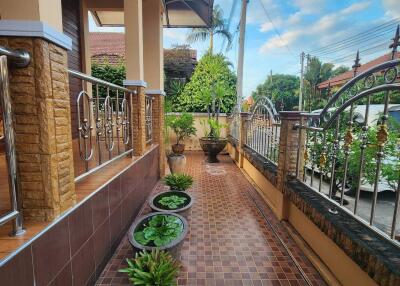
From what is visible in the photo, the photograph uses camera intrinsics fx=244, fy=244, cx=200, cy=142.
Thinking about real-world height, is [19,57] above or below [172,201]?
above

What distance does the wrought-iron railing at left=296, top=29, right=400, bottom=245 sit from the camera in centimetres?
145

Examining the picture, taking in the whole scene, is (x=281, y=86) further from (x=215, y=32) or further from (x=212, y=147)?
(x=212, y=147)

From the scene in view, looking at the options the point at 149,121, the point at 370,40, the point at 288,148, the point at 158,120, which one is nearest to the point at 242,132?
the point at 158,120

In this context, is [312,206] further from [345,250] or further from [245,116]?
[245,116]

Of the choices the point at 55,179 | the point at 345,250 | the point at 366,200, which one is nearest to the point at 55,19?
the point at 55,179

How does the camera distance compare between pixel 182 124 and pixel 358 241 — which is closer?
pixel 358 241

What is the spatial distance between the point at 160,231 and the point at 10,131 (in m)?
1.32

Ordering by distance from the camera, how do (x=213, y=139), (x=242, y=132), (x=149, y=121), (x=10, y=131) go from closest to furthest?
(x=10, y=131), (x=149, y=121), (x=242, y=132), (x=213, y=139)

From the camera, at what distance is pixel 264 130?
3.94 m

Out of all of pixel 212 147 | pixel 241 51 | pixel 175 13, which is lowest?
pixel 212 147

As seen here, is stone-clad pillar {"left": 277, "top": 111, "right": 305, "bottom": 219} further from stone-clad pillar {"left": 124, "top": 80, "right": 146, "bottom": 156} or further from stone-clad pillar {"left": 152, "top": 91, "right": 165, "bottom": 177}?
stone-clad pillar {"left": 152, "top": 91, "right": 165, "bottom": 177}

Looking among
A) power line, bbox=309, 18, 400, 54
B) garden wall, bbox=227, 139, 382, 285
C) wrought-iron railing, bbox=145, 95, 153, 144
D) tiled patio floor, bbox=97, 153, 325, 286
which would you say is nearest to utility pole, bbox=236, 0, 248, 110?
wrought-iron railing, bbox=145, 95, 153, 144

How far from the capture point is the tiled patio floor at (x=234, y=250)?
5.97 feet

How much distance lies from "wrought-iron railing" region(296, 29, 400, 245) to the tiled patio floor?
1.92 ft
